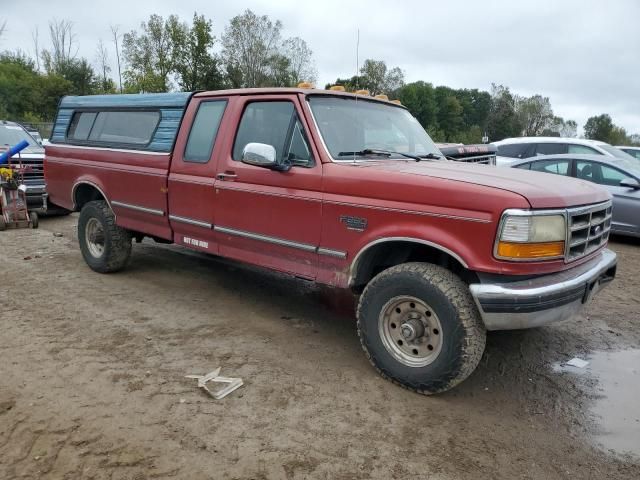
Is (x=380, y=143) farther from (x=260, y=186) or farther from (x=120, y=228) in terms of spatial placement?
(x=120, y=228)

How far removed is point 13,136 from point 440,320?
410 inches

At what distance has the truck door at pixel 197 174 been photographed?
15.3 feet

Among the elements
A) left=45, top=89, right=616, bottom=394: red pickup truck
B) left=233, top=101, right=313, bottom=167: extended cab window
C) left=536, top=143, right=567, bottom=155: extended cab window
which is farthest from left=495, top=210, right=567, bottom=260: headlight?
left=536, top=143, right=567, bottom=155: extended cab window

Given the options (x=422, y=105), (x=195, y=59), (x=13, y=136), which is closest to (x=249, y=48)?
(x=195, y=59)

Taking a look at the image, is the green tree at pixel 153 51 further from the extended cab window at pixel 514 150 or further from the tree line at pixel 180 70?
the extended cab window at pixel 514 150

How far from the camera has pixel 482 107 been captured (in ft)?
223

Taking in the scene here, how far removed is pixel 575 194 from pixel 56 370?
3813 mm

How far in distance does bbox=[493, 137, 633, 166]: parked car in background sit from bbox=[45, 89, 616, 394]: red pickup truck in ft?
24.1

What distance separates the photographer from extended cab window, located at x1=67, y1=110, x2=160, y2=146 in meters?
5.39

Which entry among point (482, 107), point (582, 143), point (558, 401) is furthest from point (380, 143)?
point (482, 107)

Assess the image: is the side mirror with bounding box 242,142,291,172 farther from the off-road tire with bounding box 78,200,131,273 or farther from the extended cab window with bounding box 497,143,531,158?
the extended cab window with bounding box 497,143,531,158

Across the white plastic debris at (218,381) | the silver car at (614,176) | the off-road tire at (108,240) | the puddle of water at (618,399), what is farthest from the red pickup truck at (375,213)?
the silver car at (614,176)

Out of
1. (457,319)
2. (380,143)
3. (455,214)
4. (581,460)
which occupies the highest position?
(380,143)

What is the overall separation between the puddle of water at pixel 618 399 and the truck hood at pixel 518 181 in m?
1.38
